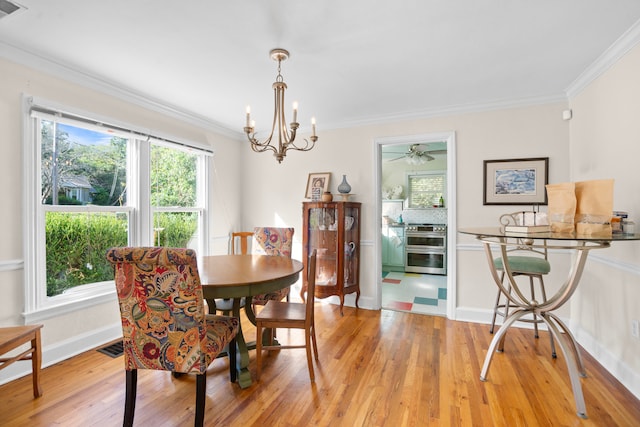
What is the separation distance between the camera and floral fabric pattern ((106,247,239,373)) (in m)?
1.49

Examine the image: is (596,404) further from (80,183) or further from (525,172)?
(80,183)

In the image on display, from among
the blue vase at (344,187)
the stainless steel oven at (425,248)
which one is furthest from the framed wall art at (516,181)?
the stainless steel oven at (425,248)

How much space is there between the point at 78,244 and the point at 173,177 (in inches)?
48.2

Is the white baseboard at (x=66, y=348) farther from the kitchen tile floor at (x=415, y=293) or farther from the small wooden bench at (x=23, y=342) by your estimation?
the kitchen tile floor at (x=415, y=293)

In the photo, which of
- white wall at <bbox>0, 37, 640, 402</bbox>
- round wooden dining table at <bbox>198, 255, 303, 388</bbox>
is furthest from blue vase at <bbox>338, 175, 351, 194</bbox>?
round wooden dining table at <bbox>198, 255, 303, 388</bbox>

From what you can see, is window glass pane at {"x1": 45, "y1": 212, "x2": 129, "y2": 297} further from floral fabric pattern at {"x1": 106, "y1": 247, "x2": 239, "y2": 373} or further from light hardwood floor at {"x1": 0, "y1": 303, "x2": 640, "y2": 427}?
floral fabric pattern at {"x1": 106, "y1": 247, "x2": 239, "y2": 373}

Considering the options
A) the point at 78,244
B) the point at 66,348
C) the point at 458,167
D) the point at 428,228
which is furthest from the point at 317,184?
the point at 66,348

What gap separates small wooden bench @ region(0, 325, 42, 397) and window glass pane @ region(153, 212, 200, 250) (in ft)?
4.68

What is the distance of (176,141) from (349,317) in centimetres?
280

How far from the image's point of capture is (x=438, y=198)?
6020 mm

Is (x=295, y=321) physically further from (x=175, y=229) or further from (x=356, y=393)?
(x=175, y=229)

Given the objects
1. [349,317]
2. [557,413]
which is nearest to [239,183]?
[349,317]

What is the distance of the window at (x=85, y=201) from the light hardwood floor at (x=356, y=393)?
648 millimetres

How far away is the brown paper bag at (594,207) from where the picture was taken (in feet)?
5.50
